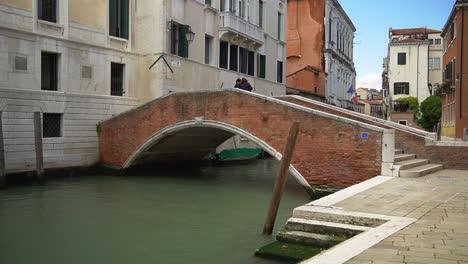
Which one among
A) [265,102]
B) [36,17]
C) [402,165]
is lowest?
[402,165]

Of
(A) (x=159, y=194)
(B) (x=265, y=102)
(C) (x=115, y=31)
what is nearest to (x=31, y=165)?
(A) (x=159, y=194)

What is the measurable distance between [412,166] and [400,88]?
1042 inches

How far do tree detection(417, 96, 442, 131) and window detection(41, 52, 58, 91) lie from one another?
2332 cm

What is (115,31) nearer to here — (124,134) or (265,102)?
(124,134)

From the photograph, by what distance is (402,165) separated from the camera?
30.2 ft

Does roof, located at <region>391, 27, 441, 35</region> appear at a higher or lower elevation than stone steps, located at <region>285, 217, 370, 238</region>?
higher

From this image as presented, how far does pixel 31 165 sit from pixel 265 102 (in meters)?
6.27

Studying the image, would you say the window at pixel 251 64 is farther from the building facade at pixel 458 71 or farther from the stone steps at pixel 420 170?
the stone steps at pixel 420 170

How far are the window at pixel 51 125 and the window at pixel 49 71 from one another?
2.49 feet

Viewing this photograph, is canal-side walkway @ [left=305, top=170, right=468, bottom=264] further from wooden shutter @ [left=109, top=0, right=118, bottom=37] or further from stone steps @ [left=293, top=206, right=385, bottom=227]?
wooden shutter @ [left=109, top=0, right=118, bottom=37]

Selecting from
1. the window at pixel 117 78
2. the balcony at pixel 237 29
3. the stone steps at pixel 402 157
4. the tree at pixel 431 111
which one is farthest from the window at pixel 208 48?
the tree at pixel 431 111

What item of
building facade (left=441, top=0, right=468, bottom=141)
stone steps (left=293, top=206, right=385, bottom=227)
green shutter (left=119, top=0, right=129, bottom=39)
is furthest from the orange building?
stone steps (left=293, top=206, right=385, bottom=227)

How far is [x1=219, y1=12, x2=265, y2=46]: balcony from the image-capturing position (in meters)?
18.6

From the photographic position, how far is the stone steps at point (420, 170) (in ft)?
29.5
